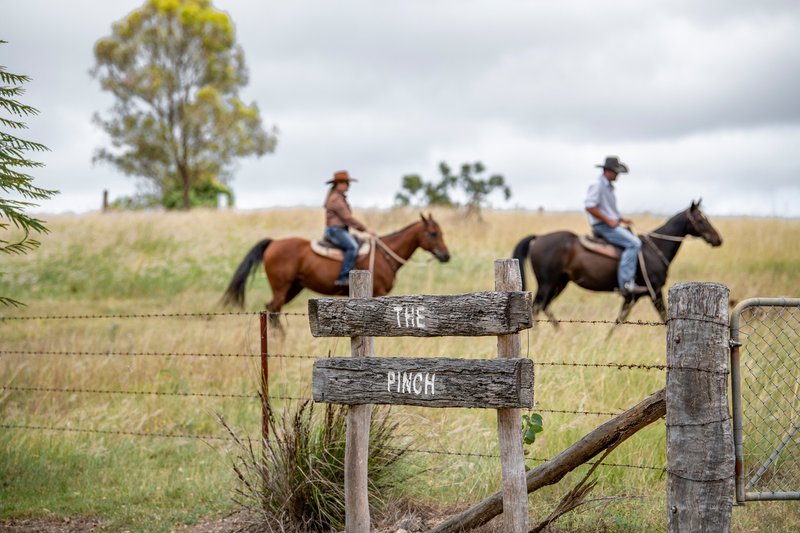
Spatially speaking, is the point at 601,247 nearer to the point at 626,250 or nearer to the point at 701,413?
the point at 626,250

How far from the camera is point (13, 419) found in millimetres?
8219

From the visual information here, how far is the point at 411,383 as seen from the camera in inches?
182

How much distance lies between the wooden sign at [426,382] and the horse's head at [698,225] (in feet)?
34.1

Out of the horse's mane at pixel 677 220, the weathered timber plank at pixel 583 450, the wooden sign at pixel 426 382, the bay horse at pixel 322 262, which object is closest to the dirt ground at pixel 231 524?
the weathered timber plank at pixel 583 450

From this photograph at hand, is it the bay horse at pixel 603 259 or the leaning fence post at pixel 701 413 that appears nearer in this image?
the leaning fence post at pixel 701 413

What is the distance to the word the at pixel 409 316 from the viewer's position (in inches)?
183

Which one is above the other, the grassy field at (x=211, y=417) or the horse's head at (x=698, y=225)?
the horse's head at (x=698, y=225)

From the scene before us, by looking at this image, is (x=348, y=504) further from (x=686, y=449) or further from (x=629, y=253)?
(x=629, y=253)

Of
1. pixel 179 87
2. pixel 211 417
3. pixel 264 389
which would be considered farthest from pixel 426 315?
pixel 179 87

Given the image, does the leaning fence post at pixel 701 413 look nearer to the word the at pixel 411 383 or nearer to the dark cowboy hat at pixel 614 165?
the word the at pixel 411 383

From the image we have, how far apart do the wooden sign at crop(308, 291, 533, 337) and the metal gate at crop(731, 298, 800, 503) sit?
110cm

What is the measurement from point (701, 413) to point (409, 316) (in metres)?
1.50

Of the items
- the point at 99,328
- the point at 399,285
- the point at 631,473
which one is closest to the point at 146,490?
the point at 631,473

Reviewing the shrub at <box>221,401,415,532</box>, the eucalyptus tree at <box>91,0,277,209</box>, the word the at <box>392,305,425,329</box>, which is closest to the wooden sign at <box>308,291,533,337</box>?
the word the at <box>392,305,425,329</box>
